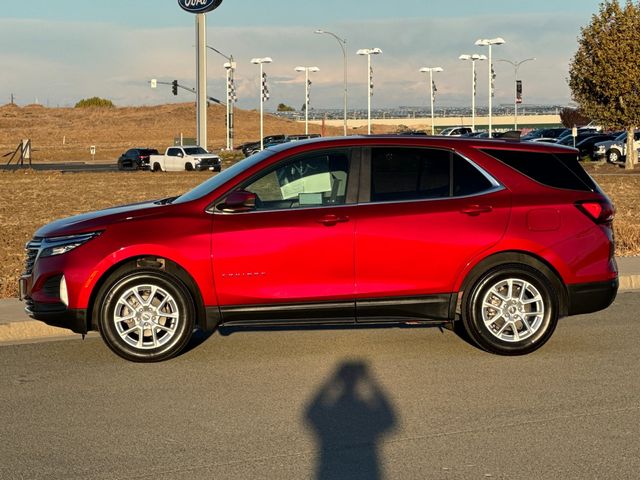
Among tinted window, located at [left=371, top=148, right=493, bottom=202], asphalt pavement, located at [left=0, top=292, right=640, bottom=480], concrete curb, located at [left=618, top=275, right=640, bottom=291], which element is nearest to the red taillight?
tinted window, located at [left=371, top=148, right=493, bottom=202]

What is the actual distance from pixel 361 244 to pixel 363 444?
2865 millimetres

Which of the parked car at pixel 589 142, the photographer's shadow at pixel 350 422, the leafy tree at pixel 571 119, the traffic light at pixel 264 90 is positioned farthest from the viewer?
the leafy tree at pixel 571 119

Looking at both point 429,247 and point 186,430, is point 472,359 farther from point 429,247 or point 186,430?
point 186,430

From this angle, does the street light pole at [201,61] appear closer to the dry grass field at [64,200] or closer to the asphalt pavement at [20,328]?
the dry grass field at [64,200]

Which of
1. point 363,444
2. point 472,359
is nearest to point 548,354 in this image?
point 472,359

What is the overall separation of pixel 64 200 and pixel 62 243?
24.1 meters

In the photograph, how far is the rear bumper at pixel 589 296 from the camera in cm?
940

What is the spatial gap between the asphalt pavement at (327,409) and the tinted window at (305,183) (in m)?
1.31

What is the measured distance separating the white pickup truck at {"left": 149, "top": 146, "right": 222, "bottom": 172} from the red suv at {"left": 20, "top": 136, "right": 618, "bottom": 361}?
55.2m

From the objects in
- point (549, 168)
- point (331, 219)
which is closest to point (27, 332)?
point (331, 219)

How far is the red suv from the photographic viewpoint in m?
8.99

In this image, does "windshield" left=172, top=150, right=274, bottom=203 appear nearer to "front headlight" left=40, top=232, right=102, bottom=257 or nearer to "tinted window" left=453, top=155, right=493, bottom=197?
"front headlight" left=40, top=232, right=102, bottom=257

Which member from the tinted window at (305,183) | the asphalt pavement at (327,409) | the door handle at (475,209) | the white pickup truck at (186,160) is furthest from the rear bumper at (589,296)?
the white pickup truck at (186,160)

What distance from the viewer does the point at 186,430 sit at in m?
6.87
